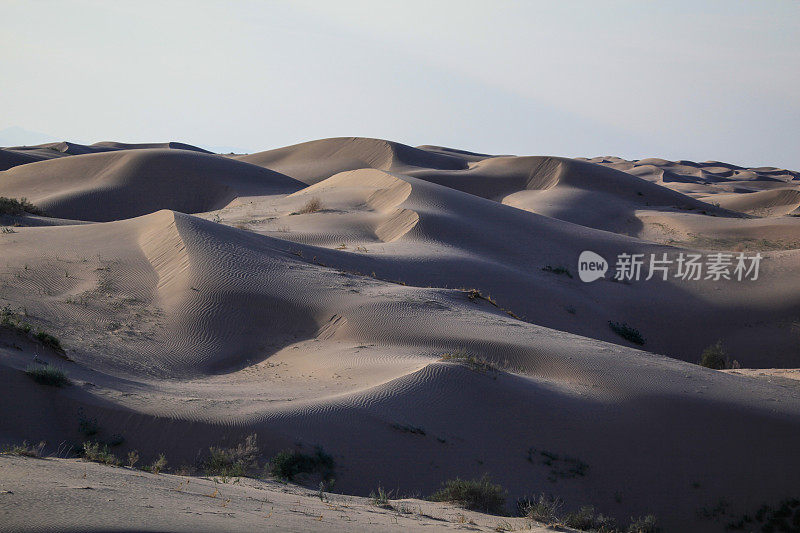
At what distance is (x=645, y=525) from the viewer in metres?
7.97

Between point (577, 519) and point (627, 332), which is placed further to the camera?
point (627, 332)

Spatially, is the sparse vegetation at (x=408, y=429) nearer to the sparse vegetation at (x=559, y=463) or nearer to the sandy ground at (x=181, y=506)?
the sparse vegetation at (x=559, y=463)

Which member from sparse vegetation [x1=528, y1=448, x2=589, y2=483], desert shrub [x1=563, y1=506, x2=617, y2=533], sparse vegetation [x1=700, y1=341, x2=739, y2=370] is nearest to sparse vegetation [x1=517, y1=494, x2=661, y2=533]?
desert shrub [x1=563, y1=506, x2=617, y2=533]

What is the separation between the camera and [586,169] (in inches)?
1834

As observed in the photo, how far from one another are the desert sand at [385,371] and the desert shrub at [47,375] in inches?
5.1

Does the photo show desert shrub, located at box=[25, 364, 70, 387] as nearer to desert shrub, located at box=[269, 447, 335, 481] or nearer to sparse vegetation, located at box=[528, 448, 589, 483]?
desert shrub, located at box=[269, 447, 335, 481]

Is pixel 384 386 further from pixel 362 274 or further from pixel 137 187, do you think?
pixel 137 187

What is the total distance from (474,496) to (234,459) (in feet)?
8.43

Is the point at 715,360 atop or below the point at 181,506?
atop

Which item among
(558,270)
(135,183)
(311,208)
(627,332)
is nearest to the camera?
(627,332)

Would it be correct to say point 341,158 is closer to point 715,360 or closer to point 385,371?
point 715,360

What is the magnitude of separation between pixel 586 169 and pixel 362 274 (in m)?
33.6

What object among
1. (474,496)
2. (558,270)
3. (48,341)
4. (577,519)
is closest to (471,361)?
(474,496)

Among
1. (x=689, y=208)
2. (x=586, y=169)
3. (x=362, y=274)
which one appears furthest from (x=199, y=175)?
(x=689, y=208)
